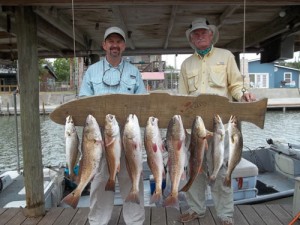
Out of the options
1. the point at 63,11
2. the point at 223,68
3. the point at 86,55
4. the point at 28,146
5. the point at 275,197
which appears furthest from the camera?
the point at 86,55

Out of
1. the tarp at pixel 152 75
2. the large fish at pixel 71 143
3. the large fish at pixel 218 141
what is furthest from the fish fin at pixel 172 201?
the tarp at pixel 152 75

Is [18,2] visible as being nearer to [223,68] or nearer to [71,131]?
[71,131]

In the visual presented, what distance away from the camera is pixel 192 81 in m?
3.38

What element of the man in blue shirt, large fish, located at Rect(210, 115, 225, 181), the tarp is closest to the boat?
the man in blue shirt

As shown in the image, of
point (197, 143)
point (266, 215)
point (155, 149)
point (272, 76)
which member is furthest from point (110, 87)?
point (272, 76)

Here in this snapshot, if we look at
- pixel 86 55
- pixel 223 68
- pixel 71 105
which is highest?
pixel 86 55

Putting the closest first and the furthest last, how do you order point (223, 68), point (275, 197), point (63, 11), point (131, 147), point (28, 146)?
point (131, 147), point (223, 68), point (28, 146), point (63, 11), point (275, 197)

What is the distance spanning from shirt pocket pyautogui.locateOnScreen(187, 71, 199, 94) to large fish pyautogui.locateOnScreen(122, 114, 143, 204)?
952 mm

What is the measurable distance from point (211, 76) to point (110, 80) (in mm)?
926

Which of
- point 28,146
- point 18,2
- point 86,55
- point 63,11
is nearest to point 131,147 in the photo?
point 28,146

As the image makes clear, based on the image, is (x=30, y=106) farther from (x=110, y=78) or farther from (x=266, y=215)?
(x=266, y=215)

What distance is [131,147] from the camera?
8.57ft

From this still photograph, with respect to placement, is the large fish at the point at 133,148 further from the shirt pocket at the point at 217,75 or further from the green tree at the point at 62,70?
the green tree at the point at 62,70

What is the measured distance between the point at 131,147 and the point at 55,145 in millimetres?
14383
